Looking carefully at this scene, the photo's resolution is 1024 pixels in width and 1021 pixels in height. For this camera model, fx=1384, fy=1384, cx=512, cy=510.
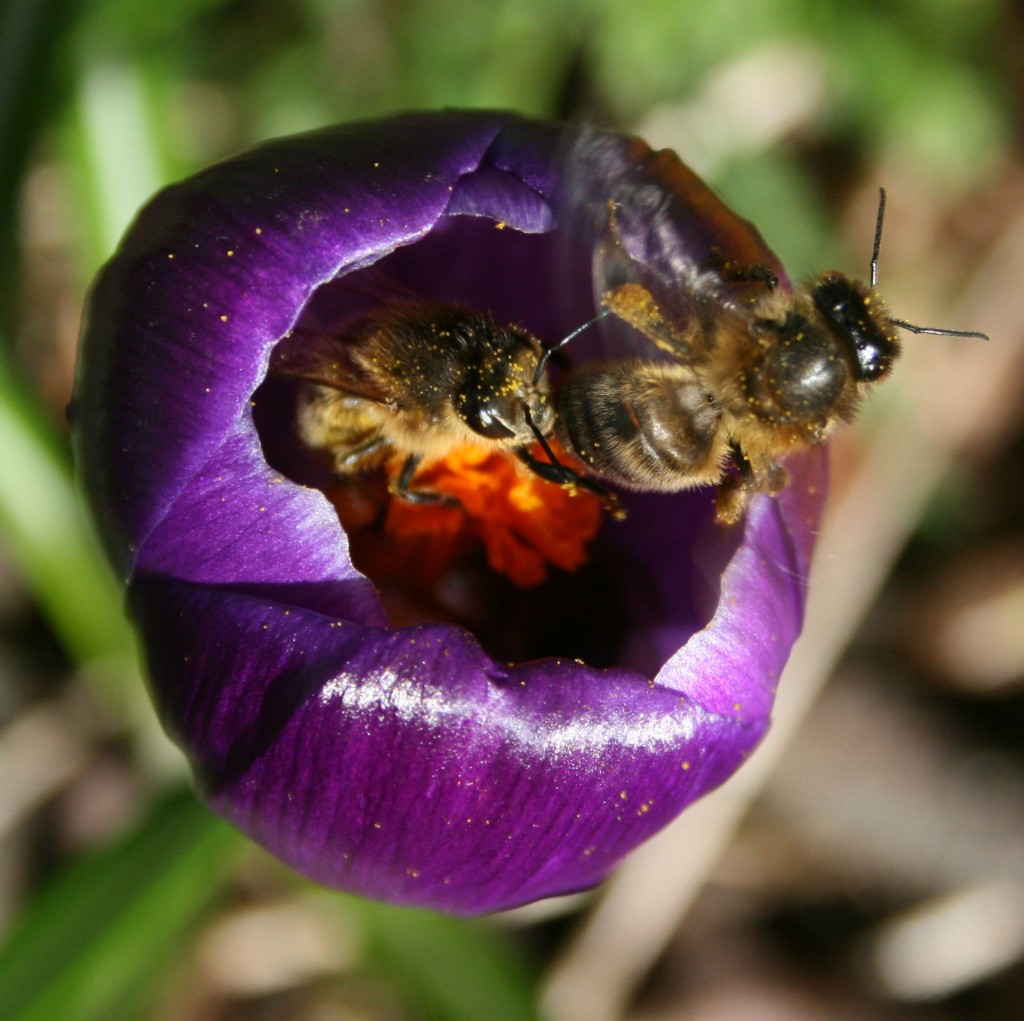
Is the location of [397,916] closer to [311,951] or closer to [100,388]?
[311,951]

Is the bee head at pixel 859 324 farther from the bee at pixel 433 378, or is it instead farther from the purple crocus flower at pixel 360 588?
the bee at pixel 433 378

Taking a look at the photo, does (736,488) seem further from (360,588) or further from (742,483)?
(360,588)

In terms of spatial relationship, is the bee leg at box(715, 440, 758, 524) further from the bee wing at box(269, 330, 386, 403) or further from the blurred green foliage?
the blurred green foliage

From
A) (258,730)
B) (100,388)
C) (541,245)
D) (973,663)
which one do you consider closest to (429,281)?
(541,245)

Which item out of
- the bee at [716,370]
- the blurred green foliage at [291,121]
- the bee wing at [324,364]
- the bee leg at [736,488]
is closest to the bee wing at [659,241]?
the bee at [716,370]

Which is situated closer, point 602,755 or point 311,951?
point 602,755

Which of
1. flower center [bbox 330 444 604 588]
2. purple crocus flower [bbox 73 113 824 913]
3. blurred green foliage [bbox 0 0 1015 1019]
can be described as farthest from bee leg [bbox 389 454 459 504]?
blurred green foliage [bbox 0 0 1015 1019]
